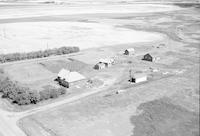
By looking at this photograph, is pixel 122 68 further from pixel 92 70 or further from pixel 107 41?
pixel 107 41

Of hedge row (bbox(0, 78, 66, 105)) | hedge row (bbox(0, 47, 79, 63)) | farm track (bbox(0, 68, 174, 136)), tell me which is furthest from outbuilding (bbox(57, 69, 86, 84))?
hedge row (bbox(0, 47, 79, 63))

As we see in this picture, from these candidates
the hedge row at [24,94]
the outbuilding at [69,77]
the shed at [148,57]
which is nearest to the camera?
the hedge row at [24,94]

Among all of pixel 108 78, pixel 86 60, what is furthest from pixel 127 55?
pixel 108 78

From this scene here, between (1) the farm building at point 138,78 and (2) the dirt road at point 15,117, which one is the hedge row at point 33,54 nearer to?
(2) the dirt road at point 15,117

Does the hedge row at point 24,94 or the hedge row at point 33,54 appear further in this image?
the hedge row at point 33,54

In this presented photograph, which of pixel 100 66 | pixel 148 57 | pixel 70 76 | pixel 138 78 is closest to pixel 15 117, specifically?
pixel 70 76

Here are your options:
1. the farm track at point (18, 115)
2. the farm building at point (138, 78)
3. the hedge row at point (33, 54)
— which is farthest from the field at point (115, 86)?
the hedge row at point (33, 54)

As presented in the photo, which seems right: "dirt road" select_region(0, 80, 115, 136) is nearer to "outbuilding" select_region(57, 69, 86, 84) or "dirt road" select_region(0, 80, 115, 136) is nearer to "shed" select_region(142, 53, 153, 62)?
"outbuilding" select_region(57, 69, 86, 84)

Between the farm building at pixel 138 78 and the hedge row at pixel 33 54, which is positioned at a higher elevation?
the hedge row at pixel 33 54
